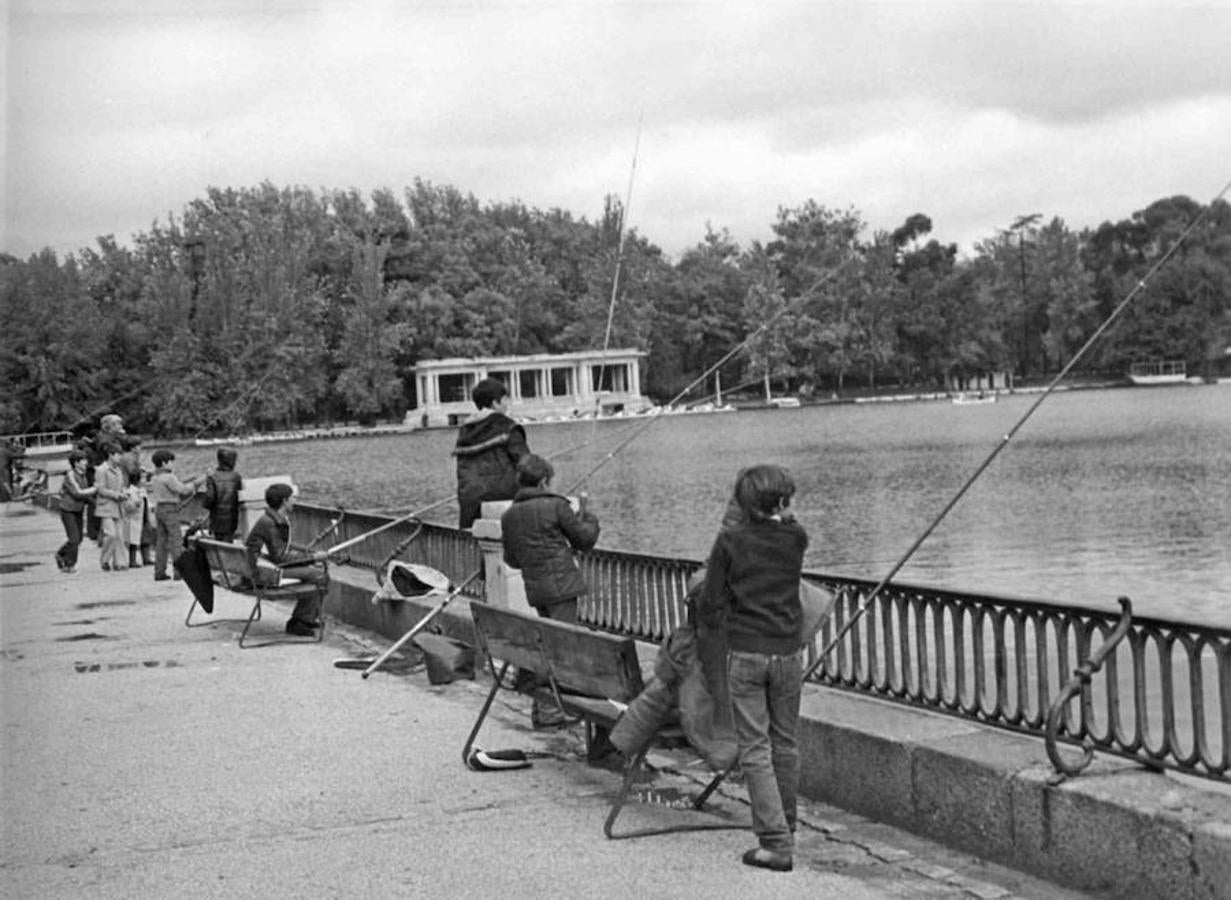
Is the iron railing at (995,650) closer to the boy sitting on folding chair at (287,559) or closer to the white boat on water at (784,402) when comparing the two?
the boy sitting on folding chair at (287,559)

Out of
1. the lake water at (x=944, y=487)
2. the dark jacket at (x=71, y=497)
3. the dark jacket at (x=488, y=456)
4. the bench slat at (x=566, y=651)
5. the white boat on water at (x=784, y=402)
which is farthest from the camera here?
the white boat on water at (x=784, y=402)

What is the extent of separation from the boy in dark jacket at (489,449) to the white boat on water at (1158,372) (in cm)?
11834

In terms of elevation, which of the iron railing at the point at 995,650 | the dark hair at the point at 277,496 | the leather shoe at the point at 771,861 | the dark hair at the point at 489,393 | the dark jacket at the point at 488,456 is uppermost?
the dark hair at the point at 489,393

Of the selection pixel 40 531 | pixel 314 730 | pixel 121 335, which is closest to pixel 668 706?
pixel 314 730

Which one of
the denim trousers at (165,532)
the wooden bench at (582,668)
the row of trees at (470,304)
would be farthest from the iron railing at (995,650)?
the row of trees at (470,304)

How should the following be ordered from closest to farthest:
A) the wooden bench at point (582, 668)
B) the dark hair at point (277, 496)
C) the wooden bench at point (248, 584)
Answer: the wooden bench at point (582, 668), the wooden bench at point (248, 584), the dark hair at point (277, 496)

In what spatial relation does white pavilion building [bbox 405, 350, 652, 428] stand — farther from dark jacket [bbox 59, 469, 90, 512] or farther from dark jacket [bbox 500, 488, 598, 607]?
dark jacket [bbox 500, 488, 598, 607]

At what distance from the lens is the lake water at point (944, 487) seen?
30.7 metres

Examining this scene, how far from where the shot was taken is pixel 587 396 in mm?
133125

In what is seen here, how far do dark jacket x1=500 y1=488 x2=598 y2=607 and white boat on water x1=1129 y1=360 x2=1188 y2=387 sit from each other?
120226mm

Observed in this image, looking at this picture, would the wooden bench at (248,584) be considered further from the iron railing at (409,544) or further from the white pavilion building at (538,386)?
the white pavilion building at (538,386)

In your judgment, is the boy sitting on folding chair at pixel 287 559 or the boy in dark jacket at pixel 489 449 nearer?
the boy in dark jacket at pixel 489 449

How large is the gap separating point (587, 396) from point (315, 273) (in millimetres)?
26182

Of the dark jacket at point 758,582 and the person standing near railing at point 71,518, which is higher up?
the dark jacket at point 758,582
